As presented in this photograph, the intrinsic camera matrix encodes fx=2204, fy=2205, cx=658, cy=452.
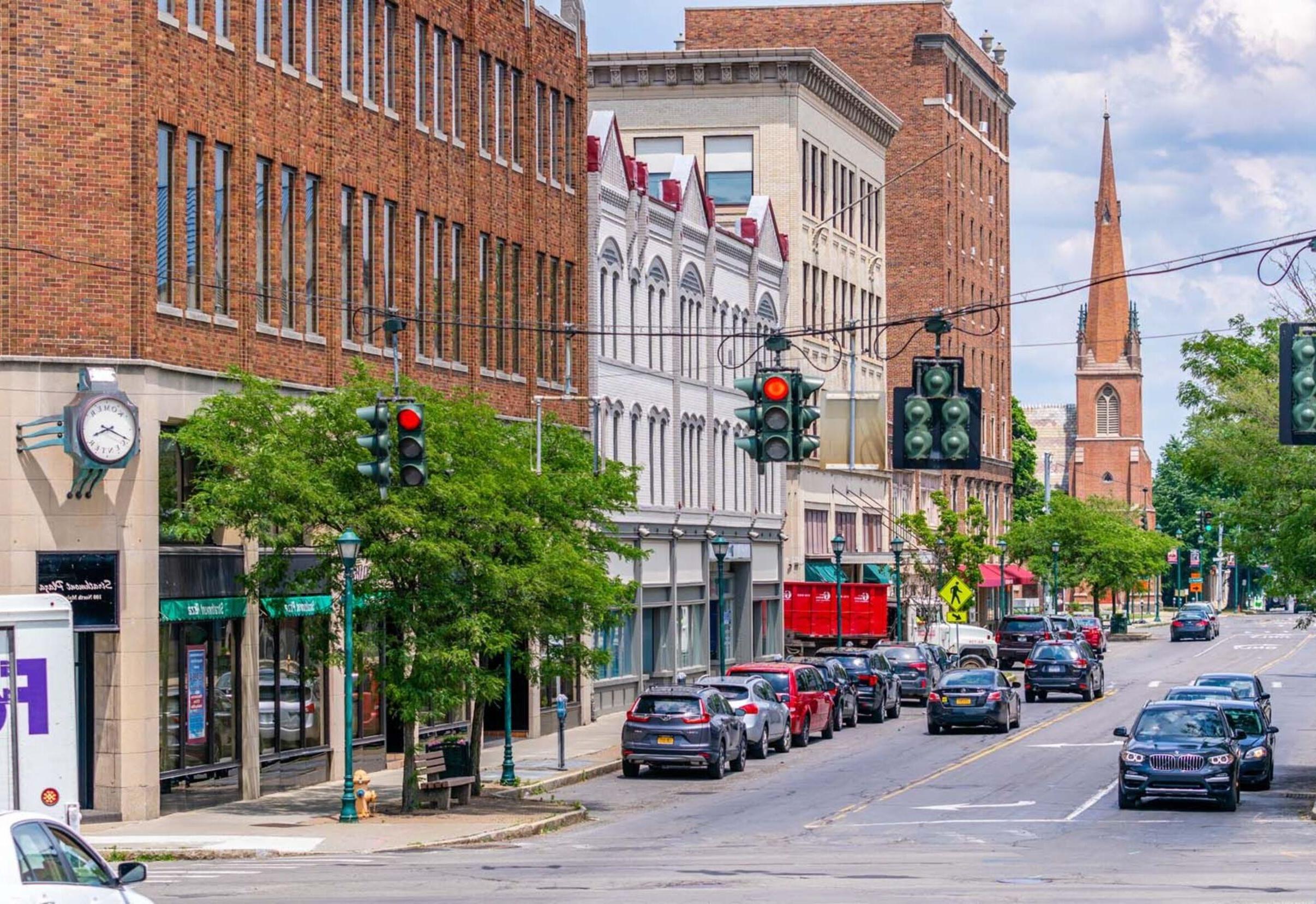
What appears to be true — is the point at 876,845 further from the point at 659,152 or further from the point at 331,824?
the point at 659,152

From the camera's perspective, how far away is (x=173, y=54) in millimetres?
32531

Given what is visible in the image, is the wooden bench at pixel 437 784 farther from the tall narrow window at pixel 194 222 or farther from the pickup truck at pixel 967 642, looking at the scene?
the pickup truck at pixel 967 642

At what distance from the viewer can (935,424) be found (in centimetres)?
2358

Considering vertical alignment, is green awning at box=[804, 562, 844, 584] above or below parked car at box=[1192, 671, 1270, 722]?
above

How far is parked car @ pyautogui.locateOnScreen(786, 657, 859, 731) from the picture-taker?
168 feet

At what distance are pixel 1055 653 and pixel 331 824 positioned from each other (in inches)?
1383

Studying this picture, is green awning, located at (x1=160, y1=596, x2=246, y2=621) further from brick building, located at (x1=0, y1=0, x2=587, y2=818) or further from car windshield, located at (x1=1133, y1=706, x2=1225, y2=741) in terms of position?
car windshield, located at (x1=1133, y1=706, x2=1225, y2=741)

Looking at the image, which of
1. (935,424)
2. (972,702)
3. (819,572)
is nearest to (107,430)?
(935,424)

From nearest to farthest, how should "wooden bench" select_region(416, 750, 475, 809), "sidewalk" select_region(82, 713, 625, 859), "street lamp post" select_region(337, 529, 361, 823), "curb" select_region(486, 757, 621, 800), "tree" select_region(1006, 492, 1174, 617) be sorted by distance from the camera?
1. "sidewalk" select_region(82, 713, 625, 859)
2. "street lamp post" select_region(337, 529, 361, 823)
3. "wooden bench" select_region(416, 750, 475, 809)
4. "curb" select_region(486, 757, 621, 800)
5. "tree" select_region(1006, 492, 1174, 617)

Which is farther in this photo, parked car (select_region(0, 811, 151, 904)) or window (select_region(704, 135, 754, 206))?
window (select_region(704, 135, 754, 206))

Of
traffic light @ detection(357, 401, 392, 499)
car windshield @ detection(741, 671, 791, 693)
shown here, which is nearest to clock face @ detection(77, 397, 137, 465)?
traffic light @ detection(357, 401, 392, 499)

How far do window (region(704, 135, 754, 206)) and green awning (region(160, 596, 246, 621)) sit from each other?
41.8m

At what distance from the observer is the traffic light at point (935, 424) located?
23453 millimetres

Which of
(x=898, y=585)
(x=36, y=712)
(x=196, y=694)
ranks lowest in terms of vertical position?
(x=196, y=694)
